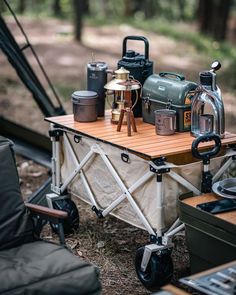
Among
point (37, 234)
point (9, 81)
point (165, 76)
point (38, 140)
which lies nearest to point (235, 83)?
point (9, 81)

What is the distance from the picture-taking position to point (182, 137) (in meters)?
4.27

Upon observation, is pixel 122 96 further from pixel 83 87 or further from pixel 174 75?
pixel 83 87

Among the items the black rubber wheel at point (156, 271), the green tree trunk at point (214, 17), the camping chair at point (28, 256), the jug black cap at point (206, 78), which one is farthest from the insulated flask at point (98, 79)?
the green tree trunk at point (214, 17)

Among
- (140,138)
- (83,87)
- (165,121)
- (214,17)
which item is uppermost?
(165,121)

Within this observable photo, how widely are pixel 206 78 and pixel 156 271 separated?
48.6 inches

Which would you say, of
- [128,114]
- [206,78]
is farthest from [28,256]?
[206,78]

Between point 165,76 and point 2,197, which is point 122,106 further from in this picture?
point 2,197

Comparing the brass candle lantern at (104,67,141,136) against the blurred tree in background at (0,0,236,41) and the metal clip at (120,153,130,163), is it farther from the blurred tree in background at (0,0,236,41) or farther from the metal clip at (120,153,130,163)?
the blurred tree in background at (0,0,236,41)

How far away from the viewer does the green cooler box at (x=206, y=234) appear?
3.62 metres

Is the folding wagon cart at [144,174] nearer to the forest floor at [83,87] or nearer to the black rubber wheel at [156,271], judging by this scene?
the black rubber wheel at [156,271]

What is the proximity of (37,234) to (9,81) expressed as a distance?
6743mm

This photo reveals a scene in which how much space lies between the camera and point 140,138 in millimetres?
4258

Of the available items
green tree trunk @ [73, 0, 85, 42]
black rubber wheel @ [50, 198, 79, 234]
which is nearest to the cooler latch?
black rubber wheel @ [50, 198, 79, 234]

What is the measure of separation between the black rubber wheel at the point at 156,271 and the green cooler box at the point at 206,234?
159 mm
